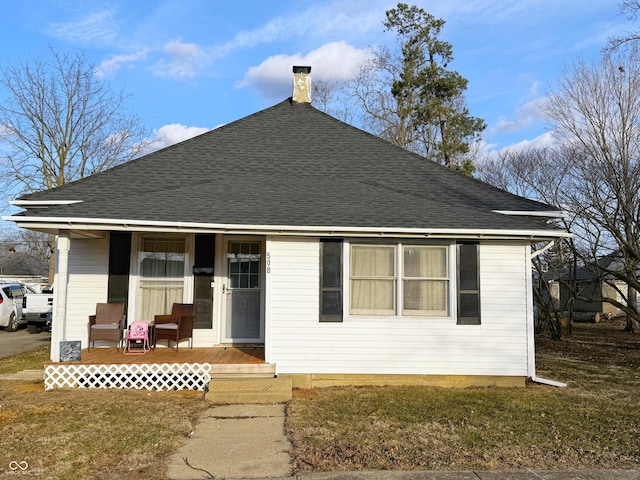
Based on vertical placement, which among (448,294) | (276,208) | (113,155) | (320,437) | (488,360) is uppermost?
(113,155)

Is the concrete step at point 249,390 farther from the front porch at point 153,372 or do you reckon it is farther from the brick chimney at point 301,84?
the brick chimney at point 301,84

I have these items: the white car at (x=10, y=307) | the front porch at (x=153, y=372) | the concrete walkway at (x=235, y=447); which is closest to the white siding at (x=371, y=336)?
the front porch at (x=153, y=372)

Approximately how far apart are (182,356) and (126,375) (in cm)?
89

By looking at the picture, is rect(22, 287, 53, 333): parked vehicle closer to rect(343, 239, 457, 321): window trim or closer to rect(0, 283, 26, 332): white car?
rect(0, 283, 26, 332): white car

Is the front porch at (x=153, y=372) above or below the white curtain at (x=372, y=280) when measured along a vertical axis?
below

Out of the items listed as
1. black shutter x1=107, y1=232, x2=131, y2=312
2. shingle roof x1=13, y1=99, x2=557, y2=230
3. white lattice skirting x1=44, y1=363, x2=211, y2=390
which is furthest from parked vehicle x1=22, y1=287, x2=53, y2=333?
white lattice skirting x1=44, y1=363, x2=211, y2=390

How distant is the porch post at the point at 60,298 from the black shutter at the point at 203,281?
6.98 feet

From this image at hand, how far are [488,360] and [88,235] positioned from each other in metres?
6.95

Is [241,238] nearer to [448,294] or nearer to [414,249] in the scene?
[414,249]

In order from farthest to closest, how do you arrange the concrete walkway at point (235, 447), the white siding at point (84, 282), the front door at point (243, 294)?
1. the front door at point (243, 294)
2. the white siding at point (84, 282)
3. the concrete walkway at point (235, 447)

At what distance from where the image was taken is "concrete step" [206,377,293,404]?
22.8 ft

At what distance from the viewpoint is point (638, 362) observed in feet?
35.3

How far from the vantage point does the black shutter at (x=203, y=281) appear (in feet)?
29.9

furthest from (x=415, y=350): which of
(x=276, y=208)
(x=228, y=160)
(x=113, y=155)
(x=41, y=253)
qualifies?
(x=41, y=253)
